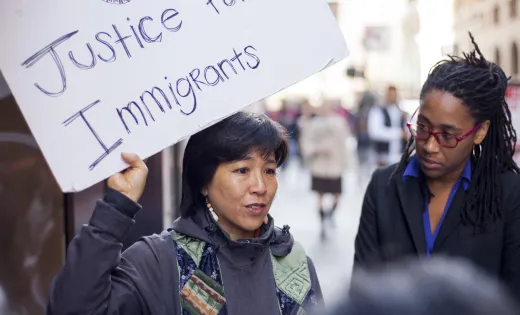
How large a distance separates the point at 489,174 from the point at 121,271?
140 cm

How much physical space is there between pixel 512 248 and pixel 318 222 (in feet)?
26.6

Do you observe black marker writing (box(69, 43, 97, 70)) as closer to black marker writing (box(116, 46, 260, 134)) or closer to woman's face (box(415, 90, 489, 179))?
black marker writing (box(116, 46, 260, 134))

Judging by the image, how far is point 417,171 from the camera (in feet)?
9.19

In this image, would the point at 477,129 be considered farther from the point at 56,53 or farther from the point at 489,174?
the point at 56,53

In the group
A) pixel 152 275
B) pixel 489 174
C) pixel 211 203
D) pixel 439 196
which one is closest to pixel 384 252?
pixel 439 196

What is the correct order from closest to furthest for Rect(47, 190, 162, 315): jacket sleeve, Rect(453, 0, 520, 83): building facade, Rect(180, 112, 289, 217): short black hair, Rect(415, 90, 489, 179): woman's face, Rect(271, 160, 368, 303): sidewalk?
Rect(47, 190, 162, 315): jacket sleeve, Rect(180, 112, 289, 217): short black hair, Rect(415, 90, 489, 179): woman's face, Rect(453, 0, 520, 83): building facade, Rect(271, 160, 368, 303): sidewalk

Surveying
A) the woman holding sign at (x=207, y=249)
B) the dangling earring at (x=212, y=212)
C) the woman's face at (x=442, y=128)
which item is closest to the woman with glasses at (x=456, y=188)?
the woman's face at (x=442, y=128)

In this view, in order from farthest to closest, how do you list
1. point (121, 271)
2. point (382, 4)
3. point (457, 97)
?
point (382, 4) → point (457, 97) → point (121, 271)

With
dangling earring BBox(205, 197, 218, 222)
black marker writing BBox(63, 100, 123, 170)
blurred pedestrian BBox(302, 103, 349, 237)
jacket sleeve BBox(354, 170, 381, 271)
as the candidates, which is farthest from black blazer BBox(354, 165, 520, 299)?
blurred pedestrian BBox(302, 103, 349, 237)

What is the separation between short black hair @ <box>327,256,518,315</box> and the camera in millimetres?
840

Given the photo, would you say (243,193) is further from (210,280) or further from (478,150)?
(478,150)

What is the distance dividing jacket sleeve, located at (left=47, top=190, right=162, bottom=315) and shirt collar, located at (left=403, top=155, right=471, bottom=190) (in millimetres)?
1140

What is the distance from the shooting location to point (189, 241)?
2053mm

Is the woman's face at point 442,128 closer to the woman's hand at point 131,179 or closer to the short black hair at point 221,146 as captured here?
the short black hair at point 221,146
